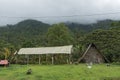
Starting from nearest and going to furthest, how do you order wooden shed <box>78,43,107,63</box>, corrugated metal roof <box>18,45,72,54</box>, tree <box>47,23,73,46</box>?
corrugated metal roof <box>18,45,72,54</box>, wooden shed <box>78,43,107,63</box>, tree <box>47,23,73,46</box>

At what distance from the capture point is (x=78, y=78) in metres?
28.4

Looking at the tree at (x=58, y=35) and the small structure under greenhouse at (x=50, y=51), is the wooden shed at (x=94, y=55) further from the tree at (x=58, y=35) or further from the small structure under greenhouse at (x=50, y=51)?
the tree at (x=58, y=35)

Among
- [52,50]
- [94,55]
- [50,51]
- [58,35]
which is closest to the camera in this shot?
[50,51]

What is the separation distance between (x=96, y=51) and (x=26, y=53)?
13510 millimetres

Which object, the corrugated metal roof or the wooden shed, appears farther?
the wooden shed

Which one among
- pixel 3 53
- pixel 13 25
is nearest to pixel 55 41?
pixel 3 53

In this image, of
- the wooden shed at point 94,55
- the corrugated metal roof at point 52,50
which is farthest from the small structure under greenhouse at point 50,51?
the wooden shed at point 94,55

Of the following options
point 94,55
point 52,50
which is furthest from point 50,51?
point 94,55

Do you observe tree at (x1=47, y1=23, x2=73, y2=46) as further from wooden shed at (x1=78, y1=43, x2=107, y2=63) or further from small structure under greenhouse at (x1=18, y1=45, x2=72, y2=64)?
small structure under greenhouse at (x1=18, y1=45, x2=72, y2=64)

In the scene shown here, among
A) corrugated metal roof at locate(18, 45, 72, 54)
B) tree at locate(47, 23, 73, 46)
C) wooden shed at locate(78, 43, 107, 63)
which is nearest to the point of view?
corrugated metal roof at locate(18, 45, 72, 54)

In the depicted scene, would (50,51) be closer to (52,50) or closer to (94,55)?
(52,50)

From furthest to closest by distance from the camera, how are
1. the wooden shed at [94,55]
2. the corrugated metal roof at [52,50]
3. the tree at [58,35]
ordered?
the tree at [58,35], the wooden shed at [94,55], the corrugated metal roof at [52,50]

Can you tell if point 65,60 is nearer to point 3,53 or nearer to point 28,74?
point 3,53

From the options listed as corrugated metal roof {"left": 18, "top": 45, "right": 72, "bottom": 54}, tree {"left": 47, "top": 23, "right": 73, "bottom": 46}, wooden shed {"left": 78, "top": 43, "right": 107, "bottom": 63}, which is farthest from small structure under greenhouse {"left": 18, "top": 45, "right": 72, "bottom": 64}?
tree {"left": 47, "top": 23, "right": 73, "bottom": 46}
